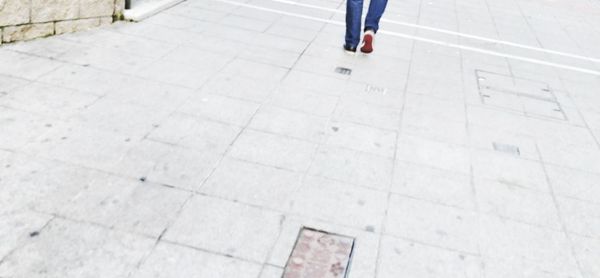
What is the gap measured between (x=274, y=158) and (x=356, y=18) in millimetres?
3042

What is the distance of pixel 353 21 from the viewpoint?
6.42 meters

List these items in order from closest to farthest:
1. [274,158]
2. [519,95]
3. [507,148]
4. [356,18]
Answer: [274,158] → [507,148] → [519,95] → [356,18]

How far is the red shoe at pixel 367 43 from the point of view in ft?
21.3

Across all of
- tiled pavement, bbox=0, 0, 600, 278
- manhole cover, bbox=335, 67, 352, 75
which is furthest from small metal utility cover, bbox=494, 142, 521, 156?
manhole cover, bbox=335, 67, 352, 75

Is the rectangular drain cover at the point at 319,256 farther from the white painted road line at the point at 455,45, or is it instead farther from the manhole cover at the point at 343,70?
the white painted road line at the point at 455,45

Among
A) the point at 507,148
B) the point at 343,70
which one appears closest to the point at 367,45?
the point at 343,70

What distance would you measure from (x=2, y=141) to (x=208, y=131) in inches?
57.0

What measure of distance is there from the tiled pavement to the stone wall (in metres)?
0.14

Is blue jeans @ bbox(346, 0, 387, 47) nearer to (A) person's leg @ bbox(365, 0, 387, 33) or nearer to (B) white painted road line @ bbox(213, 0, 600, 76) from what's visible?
(A) person's leg @ bbox(365, 0, 387, 33)

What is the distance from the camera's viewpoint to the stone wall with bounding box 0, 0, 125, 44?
16.8 ft

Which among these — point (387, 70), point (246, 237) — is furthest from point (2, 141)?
point (387, 70)

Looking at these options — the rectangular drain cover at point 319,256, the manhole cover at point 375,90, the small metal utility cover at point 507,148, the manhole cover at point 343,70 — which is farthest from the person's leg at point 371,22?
the rectangular drain cover at point 319,256

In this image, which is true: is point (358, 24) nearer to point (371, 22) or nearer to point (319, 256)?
point (371, 22)

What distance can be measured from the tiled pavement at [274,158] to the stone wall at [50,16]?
5.4 inches
